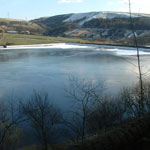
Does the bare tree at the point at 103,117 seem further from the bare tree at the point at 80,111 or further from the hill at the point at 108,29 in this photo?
the hill at the point at 108,29

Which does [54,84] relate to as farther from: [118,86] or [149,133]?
[149,133]

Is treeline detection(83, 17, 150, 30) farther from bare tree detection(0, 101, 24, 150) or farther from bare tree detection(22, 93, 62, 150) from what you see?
bare tree detection(22, 93, 62, 150)

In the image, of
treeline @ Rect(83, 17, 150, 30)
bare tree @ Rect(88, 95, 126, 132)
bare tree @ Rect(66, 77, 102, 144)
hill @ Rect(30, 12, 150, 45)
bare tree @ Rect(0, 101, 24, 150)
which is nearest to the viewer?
bare tree @ Rect(0, 101, 24, 150)

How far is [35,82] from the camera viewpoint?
905 cm

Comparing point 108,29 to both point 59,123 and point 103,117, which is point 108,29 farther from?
point 103,117

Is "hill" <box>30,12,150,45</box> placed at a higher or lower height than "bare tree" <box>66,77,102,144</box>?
higher

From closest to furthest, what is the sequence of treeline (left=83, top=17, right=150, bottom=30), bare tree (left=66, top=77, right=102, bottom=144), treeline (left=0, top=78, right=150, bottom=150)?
treeline (left=0, top=78, right=150, bottom=150), bare tree (left=66, top=77, right=102, bottom=144), treeline (left=83, top=17, right=150, bottom=30)

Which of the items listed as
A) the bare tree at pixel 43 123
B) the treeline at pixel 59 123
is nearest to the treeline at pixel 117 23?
the treeline at pixel 59 123

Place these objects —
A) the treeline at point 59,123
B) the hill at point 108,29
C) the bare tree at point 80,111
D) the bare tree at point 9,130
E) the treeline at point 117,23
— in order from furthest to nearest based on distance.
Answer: the treeline at point 117,23 < the hill at point 108,29 < the bare tree at point 80,111 < the treeline at point 59,123 < the bare tree at point 9,130

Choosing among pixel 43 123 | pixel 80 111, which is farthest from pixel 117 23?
pixel 43 123

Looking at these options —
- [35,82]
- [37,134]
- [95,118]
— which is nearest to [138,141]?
[95,118]

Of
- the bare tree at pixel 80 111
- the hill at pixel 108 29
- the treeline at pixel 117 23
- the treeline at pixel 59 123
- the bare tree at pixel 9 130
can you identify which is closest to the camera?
the bare tree at pixel 9 130

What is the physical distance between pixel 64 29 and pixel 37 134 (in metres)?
60.6

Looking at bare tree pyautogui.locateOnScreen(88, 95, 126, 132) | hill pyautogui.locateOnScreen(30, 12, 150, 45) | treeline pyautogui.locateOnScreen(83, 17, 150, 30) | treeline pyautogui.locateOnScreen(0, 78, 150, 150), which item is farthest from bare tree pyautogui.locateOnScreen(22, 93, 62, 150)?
treeline pyautogui.locateOnScreen(83, 17, 150, 30)
